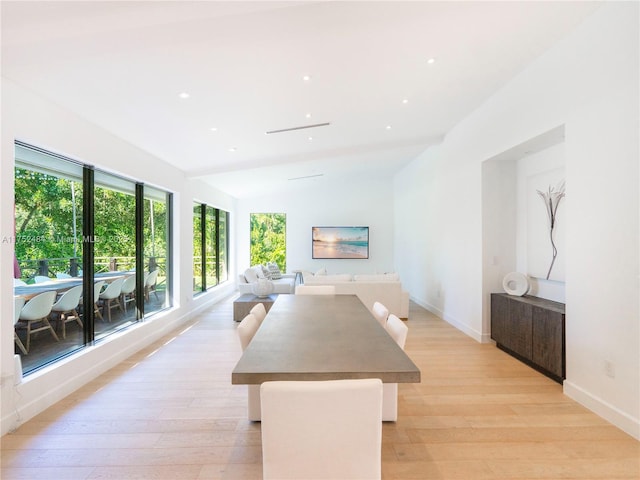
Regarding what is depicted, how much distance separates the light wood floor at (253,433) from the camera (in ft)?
6.51

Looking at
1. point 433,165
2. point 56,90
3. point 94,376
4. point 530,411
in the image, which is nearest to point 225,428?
point 94,376

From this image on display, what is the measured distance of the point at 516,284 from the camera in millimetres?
4164

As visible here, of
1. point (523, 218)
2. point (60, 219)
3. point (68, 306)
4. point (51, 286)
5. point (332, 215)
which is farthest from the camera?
point (332, 215)

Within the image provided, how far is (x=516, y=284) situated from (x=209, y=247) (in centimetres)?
593

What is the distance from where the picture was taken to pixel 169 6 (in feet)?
6.57

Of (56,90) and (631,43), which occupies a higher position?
(631,43)

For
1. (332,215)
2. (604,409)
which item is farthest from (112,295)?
(332,215)

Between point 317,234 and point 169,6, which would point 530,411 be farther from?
point 317,234

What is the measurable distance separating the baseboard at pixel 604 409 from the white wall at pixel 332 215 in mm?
6703

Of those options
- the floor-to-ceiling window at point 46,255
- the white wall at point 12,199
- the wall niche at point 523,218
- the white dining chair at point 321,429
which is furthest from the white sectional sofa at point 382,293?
the white dining chair at point 321,429

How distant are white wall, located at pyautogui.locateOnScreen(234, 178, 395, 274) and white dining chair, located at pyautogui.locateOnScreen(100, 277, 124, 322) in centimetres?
542

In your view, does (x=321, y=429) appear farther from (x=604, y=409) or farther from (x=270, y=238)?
(x=270, y=238)

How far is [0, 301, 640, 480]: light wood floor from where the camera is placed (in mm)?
1983

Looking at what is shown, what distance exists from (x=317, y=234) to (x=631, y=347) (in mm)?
7707
